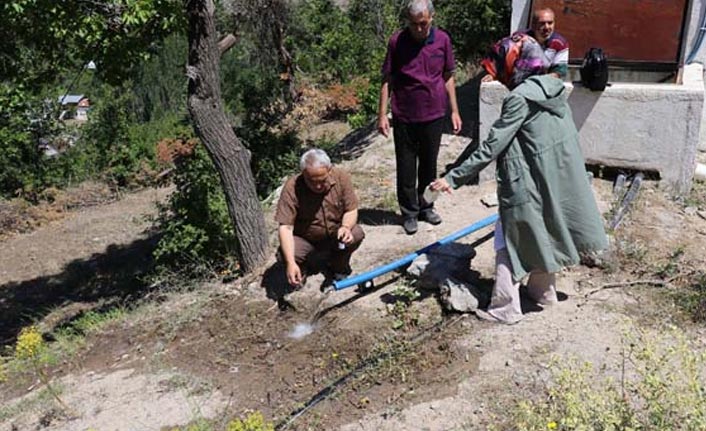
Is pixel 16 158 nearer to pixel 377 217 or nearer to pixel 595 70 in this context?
pixel 377 217

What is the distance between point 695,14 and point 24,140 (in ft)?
36.3

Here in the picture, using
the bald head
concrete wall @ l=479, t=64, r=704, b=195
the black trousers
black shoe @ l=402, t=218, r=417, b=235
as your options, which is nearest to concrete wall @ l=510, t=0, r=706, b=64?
concrete wall @ l=479, t=64, r=704, b=195

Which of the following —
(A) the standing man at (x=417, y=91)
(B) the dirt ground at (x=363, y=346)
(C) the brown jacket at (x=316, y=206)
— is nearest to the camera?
(B) the dirt ground at (x=363, y=346)

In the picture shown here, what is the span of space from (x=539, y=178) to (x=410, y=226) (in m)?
1.76

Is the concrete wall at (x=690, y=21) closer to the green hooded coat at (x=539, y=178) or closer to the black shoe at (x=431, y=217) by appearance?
the black shoe at (x=431, y=217)

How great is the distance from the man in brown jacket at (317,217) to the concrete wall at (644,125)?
2052 mm

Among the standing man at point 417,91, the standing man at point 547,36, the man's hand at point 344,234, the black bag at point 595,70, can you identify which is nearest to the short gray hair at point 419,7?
the standing man at point 417,91

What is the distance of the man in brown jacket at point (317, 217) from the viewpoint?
14.0ft

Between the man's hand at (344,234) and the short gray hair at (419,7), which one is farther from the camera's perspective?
the short gray hair at (419,7)

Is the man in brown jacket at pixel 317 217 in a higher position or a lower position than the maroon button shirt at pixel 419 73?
lower

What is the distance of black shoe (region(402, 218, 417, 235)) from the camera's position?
5297 millimetres

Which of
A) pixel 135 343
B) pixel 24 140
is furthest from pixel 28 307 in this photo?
pixel 24 140

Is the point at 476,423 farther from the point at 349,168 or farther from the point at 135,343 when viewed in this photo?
the point at 349,168

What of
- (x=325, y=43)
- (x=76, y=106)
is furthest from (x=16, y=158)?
(x=325, y=43)
